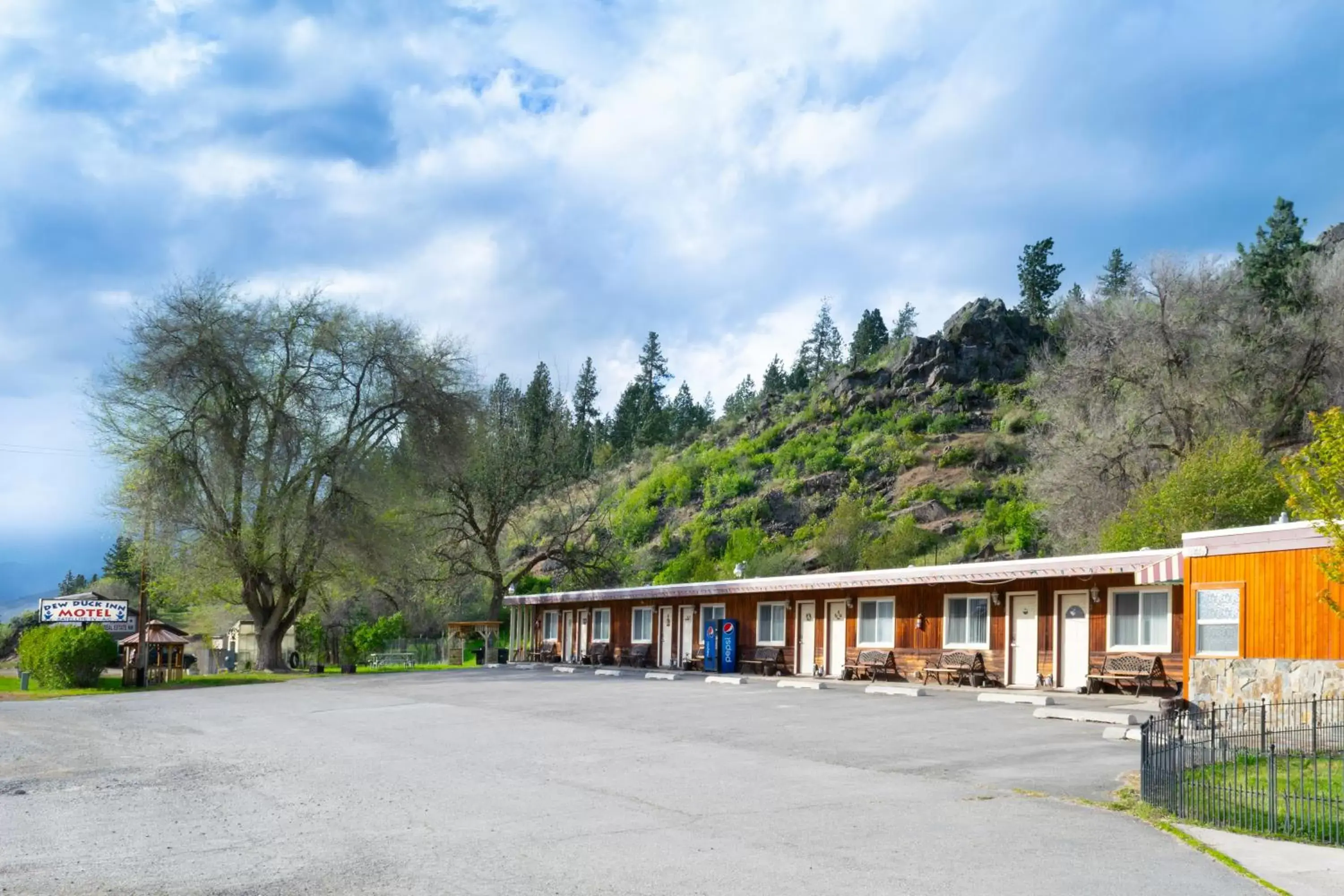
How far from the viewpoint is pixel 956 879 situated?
308 inches

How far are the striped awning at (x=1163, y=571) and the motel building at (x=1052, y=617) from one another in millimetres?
28

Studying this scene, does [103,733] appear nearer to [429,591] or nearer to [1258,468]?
[1258,468]

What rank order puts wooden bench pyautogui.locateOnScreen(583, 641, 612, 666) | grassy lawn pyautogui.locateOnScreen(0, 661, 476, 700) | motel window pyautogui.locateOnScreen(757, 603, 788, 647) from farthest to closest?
wooden bench pyautogui.locateOnScreen(583, 641, 612, 666), motel window pyautogui.locateOnScreen(757, 603, 788, 647), grassy lawn pyautogui.locateOnScreen(0, 661, 476, 700)

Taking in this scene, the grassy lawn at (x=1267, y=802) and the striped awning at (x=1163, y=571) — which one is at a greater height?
the striped awning at (x=1163, y=571)

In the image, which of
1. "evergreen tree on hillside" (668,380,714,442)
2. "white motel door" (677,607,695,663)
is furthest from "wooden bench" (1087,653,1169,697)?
"evergreen tree on hillside" (668,380,714,442)

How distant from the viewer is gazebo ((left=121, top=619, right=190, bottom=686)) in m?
34.0

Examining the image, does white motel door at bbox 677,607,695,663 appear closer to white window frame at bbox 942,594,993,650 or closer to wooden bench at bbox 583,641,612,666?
wooden bench at bbox 583,641,612,666

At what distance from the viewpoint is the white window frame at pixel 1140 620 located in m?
20.9

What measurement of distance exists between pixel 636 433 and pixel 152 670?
68.4 m

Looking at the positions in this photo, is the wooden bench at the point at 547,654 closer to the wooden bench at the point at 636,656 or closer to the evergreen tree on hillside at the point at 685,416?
the wooden bench at the point at 636,656

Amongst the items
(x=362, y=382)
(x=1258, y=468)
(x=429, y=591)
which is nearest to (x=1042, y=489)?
(x=1258, y=468)

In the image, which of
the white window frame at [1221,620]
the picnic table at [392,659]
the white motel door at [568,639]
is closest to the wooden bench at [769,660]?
the white motel door at [568,639]

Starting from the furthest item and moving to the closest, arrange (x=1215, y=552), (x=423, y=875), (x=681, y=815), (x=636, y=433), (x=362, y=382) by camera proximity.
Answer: (x=636, y=433), (x=362, y=382), (x=1215, y=552), (x=681, y=815), (x=423, y=875)

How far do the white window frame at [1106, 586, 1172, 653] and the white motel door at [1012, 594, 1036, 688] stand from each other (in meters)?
1.91
